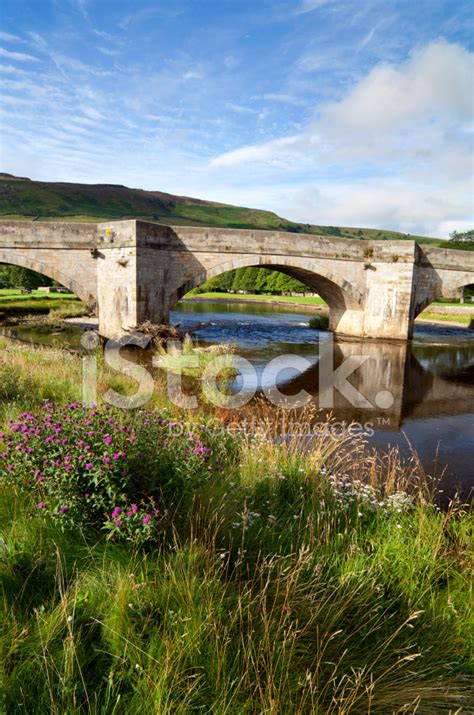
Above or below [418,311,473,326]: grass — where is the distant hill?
above

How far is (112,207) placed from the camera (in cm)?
13388

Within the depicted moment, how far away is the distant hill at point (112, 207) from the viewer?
11429cm

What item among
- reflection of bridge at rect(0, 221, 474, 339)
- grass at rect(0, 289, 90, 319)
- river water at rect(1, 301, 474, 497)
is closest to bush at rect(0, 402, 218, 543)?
river water at rect(1, 301, 474, 497)

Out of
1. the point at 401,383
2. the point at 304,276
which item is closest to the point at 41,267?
the point at 304,276

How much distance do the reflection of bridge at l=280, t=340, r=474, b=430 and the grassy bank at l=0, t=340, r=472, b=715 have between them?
6.40 m

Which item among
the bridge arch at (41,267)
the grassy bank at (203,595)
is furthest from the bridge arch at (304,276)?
the grassy bank at (203,595)

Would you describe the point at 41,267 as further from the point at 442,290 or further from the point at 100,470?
the point at 442,290

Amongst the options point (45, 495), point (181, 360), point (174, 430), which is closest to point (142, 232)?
point (181, 360)

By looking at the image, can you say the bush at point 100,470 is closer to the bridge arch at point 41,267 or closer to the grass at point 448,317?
the bridge arch at point 41,267

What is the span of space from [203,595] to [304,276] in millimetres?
23106

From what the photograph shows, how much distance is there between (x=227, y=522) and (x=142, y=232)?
1655cm

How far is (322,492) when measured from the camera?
4.48m

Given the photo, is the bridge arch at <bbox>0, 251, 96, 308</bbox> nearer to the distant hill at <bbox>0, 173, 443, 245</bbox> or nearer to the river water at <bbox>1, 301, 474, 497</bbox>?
the river water at <bbox>1, 301, 474, 497</bbox>

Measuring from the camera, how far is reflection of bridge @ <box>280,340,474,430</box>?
1108 centimetres
